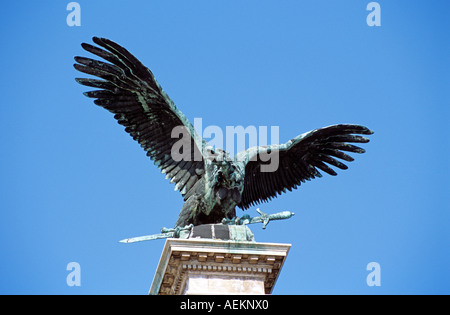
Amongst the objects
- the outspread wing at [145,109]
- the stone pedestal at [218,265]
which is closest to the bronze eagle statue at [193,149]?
the outspread wing at [145,109]

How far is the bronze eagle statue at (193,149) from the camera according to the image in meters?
31.0

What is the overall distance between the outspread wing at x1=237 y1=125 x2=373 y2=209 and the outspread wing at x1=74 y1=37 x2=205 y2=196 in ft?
5.96

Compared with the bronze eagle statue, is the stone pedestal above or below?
below

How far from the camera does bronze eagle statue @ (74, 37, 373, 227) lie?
3102 centimetres

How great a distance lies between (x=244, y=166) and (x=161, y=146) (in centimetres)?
267

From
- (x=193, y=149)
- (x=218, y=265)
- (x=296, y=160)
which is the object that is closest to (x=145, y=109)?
(x=193, y=149)

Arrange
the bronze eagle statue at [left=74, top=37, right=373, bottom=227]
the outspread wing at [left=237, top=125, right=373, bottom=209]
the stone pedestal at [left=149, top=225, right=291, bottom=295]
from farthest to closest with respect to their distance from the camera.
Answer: the outspread wing at [left=237, top=125, right=373, bottom=209]
the bronze eagle statue at [left=74, top=37, right=373, bottom=227]
the stone pedestal at [left=149, top=225, right=291, bottom=295]

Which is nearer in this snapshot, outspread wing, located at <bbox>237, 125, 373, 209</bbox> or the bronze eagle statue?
the bronze eagle statue

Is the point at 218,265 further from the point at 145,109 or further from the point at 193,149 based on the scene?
the point at 145,109

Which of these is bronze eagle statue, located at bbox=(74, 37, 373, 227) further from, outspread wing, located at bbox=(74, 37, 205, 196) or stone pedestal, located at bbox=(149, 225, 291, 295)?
stone pedestal, located at bbox=(149, 225, 291, 295)

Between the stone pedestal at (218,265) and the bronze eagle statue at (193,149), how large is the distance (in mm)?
1974

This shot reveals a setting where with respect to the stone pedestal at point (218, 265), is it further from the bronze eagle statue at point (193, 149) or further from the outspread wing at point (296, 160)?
the outspread wing at point (296, 160)

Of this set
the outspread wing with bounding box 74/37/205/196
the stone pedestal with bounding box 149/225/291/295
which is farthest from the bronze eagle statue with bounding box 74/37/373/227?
the stone pedestal with bounding box 149/225/291/295
